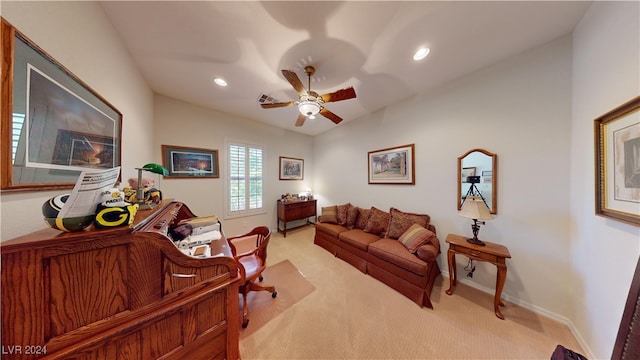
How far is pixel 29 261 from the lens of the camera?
553 mm

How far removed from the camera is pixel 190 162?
3.08 metres

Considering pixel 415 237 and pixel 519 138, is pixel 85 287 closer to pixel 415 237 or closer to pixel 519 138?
pixel 415 237

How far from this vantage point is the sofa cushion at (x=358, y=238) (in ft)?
8.32

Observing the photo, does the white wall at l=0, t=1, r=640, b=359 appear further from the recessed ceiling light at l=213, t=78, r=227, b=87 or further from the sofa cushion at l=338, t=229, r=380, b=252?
the recessed ceiling light at l=213, t=78, r=227, b=87

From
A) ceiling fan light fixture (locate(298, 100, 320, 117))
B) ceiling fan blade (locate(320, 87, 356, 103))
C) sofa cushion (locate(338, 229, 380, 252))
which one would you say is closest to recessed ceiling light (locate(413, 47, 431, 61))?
ceiling fan blade (locate(320, 87, 356, 103))

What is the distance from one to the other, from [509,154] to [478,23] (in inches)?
55.8

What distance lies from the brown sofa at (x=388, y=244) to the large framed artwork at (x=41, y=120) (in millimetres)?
2834

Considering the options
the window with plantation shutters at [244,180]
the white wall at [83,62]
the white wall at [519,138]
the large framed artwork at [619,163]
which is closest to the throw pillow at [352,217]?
the white wall at [519,138]

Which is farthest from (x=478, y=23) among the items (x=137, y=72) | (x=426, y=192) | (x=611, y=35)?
(x=137, y=72)

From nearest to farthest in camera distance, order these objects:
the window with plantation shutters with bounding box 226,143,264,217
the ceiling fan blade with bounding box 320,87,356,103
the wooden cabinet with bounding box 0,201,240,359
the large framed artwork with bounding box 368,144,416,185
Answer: the wooden cabinet with bounding box 0,201,240,359, the ceiling fan blade with bounding box 320,87,356,103, the large framed artwork with bounding box 368,144,416,185, the window with plantation shutters with bounding box 226,143,264,217

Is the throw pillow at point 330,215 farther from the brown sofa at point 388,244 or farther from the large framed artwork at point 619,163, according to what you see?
the large framed artwork at point 619,163

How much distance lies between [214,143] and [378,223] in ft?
11.4

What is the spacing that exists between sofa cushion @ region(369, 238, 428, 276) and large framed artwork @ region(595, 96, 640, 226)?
4.53 ft

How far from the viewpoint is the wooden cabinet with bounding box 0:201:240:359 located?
56 cm
